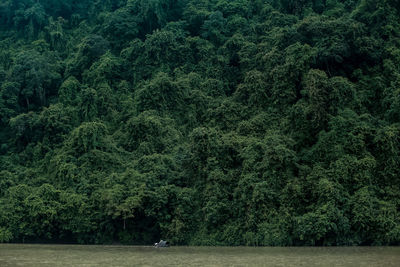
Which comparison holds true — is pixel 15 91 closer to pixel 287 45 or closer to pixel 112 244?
pixel 112 244

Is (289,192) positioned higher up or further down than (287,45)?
further down

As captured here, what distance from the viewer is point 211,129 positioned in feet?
92.0

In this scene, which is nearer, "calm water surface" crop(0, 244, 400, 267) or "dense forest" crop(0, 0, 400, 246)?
"calm water surface" crop(0, 244, 400, 267)

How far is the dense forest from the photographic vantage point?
2489 centimetres

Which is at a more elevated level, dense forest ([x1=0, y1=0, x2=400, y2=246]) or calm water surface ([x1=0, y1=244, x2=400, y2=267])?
dense forest ([x1=0, y1=0, x2=400, y2=246])

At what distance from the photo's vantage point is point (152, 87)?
33.7 metres

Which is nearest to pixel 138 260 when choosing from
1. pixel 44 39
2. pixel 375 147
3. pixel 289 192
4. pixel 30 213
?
pixel 289 192

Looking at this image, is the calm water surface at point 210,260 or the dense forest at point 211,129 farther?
the dense forest at point 211,129

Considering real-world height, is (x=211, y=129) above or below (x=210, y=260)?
above

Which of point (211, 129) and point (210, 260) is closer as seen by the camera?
point (210, 260)

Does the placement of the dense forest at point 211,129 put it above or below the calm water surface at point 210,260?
above

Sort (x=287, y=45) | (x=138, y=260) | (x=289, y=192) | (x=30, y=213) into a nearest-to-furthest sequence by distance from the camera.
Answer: (x=138, y=260)
(x=289, y=192)
(x=30, y=213)
(x=287, y=45)

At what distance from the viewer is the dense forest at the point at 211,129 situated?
980 inches

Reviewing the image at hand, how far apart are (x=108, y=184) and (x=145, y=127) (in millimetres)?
4789
